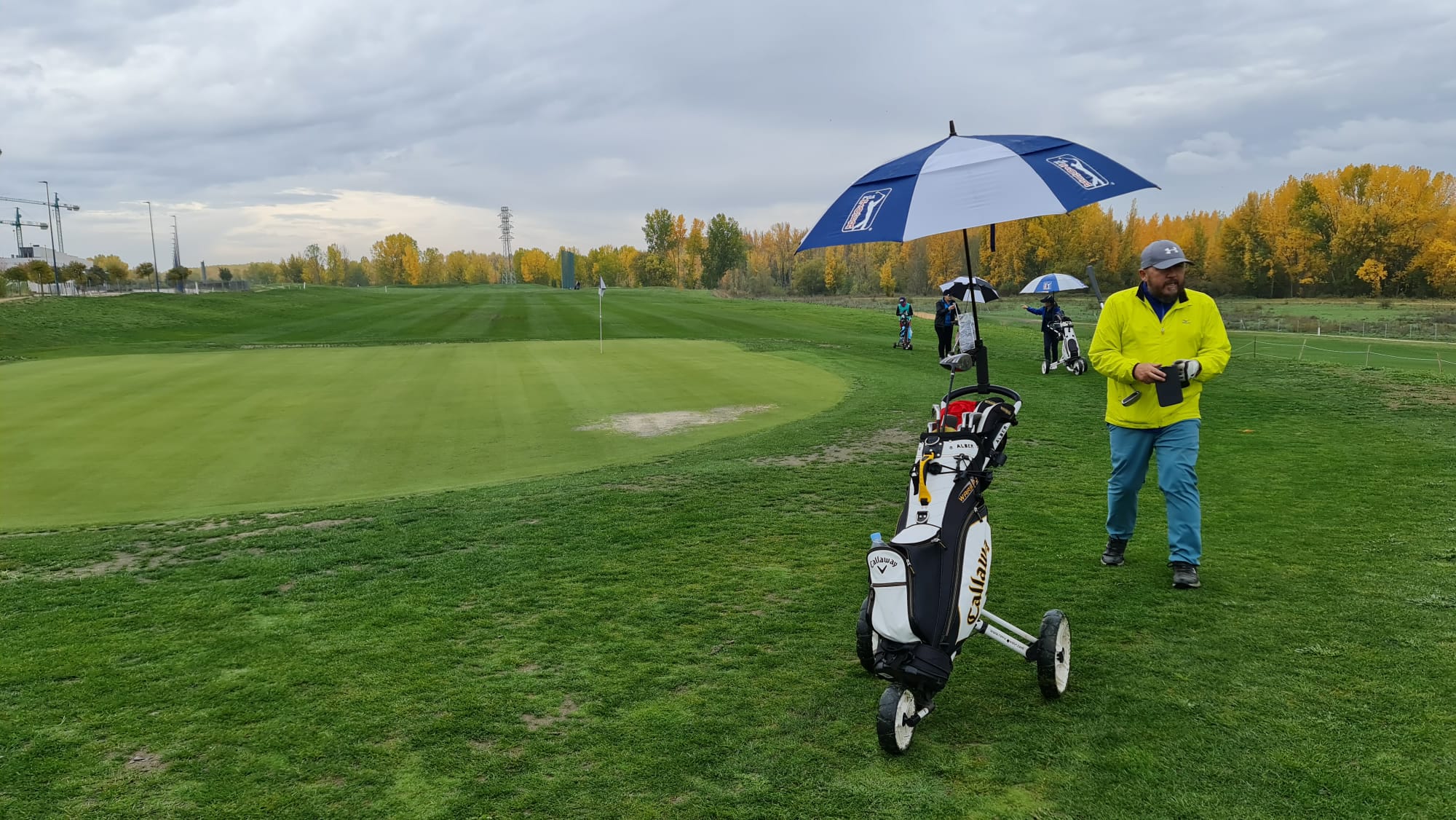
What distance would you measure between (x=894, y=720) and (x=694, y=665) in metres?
1.27

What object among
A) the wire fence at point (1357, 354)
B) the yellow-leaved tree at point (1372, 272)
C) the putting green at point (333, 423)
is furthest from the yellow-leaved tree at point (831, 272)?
the putting green at point (333, 423)

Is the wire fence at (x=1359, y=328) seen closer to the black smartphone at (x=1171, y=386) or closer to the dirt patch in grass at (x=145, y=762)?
the black smartphone at (x=1171, y=386)

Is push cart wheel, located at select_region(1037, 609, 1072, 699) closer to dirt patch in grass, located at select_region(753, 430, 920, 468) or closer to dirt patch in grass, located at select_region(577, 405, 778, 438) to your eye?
dirt patch in grass, located at select_region(753, 430, 920, 468)

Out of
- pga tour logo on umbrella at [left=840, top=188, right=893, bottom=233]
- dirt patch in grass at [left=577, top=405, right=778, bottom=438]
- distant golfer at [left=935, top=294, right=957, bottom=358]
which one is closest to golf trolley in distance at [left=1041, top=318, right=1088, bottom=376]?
distant golfer at [left=935, top=294, right=957, bottom=358]

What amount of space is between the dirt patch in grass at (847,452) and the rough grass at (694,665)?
1.57 meters

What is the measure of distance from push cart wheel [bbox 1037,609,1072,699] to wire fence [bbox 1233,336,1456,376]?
61.8 feet

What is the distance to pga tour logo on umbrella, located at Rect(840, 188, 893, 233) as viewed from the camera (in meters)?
4.37

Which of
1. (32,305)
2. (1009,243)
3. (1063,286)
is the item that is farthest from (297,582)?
(1009,243)

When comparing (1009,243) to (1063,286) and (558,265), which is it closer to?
(1063,286)

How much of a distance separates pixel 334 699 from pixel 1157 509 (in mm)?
6306

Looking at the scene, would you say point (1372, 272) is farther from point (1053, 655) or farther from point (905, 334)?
point (1053, 655)

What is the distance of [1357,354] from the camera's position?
2486 cm

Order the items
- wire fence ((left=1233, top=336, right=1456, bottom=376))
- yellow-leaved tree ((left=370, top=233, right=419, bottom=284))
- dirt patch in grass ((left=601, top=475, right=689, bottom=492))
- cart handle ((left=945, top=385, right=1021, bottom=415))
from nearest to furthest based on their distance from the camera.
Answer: cart handle ((left=945, top=385, right=1021, bottom=415)), dirt patch in grass ((left=601, top=475, right=689, bottom=492)), wire fence ((left=1233, top=336, right=1456, bottom=376)), yellow-leaved tree ((left=370, top=233, right=419, bottom=284))

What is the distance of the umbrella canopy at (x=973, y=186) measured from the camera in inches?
156
